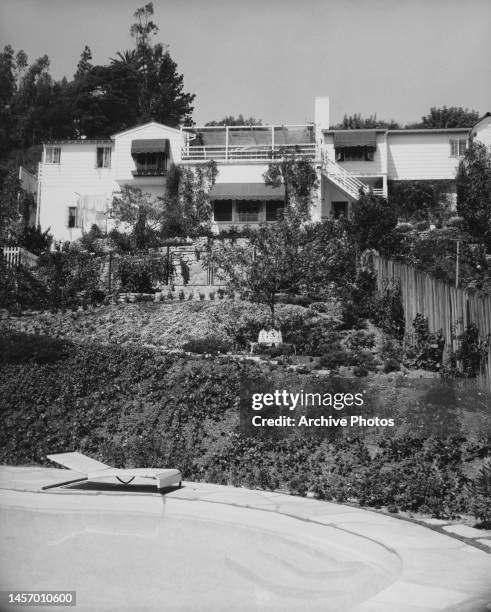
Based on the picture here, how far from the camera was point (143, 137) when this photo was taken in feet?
110

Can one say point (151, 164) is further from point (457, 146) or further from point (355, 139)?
point (457, 146)

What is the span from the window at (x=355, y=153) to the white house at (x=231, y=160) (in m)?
0.05

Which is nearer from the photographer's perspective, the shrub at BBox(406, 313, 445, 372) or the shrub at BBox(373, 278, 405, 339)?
the shrub at BBox(406, 313, 445, 372)

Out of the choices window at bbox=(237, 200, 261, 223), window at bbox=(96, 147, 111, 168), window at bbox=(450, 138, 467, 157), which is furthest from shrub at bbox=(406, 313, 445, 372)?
window at bbox=(96, 147, 111, 168)

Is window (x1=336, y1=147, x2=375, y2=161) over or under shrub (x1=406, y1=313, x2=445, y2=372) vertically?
over

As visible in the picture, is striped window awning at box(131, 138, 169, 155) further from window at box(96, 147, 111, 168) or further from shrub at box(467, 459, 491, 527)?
shrub at box(467, 459, 491, 527)

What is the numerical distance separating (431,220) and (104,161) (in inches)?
607

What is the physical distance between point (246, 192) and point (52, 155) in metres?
10.4

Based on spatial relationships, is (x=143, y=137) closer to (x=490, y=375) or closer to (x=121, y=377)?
(x=121, y=377)

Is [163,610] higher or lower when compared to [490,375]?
lower

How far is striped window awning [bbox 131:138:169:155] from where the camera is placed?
1281 inches

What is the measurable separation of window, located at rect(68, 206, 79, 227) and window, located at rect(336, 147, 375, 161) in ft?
40.8

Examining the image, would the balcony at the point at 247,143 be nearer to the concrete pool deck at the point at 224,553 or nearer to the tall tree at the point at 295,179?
the tall tree at the point at 295,179

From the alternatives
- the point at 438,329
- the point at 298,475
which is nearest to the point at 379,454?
the point at 298,475
